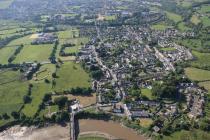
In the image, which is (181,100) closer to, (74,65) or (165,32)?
(74,65)

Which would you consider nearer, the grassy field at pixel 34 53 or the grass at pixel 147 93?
the grass at pixel 147 93

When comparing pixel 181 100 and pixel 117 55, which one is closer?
pixel 181 100

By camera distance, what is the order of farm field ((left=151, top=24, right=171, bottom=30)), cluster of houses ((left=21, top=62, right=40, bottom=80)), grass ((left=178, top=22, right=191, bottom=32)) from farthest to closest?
farm field ((left=151, top=24, right=171, bottom=30)), grass ((left=178, top=22, right=191, bottom=32)), cluster of houses ((left=21, top=62, right=40, bottom=80))

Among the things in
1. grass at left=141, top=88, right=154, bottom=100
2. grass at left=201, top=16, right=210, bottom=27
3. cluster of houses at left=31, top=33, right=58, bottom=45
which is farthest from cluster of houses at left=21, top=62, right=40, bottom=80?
grass at left=201, top=16, right=210, bottom=27

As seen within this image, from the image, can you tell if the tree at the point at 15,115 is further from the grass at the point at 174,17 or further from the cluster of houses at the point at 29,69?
the grass at the point at 174,17

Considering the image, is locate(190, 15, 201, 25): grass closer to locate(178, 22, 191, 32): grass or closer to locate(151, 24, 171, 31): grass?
locate(178, 22, 191, 32): grass

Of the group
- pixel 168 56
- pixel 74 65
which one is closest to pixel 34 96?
pixel 74 65

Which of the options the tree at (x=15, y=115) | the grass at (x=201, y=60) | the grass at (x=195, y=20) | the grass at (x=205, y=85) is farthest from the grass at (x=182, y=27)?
the tree at (x=15, y=115)
